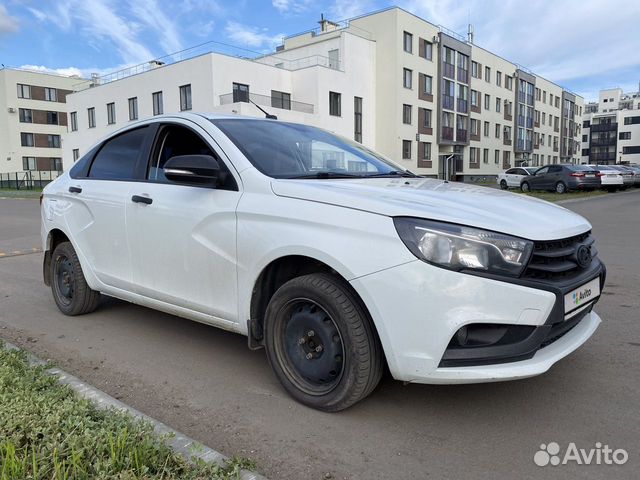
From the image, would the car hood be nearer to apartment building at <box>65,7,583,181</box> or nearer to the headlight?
the headlight

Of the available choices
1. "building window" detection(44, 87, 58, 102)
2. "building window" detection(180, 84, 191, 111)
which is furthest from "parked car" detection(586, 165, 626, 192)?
"building window" detection(44, 87, 58, 102)

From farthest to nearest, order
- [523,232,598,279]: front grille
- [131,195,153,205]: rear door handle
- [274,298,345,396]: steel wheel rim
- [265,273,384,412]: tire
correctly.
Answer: [131,195,153,205]: rear door handle, [274,298,345,396]: steel wheel rim, [265,273,384,412]: tire, [523,232,598,279]: front grille

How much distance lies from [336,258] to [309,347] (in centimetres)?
62

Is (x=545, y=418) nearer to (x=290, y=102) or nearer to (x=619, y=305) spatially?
(x=619, y=305)

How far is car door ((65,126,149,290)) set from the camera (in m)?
4.29

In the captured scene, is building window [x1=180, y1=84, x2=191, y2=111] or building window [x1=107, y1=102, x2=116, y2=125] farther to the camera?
building window [x1=107, y1=102, x2=116, y2=125]

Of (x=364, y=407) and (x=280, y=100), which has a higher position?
(x=280, y=100)

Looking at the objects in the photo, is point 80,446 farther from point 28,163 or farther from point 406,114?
point 28,163

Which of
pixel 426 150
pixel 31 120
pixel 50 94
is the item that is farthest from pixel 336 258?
pixel 50 94

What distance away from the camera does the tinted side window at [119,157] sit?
440 cm

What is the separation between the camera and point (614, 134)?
361 ft

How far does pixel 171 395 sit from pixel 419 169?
141 ft

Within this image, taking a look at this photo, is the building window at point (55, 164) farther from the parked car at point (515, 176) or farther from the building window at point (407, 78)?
the parked car at point (515, 176)

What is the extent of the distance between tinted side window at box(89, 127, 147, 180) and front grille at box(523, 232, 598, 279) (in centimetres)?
312
